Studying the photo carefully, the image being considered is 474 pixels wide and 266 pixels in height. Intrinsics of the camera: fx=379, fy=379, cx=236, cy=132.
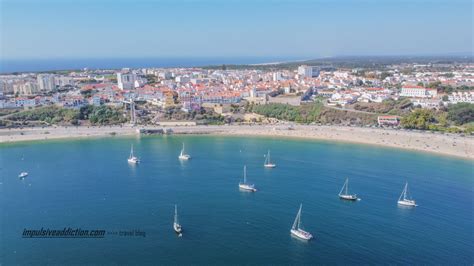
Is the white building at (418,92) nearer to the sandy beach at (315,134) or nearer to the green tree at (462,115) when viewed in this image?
the green tree at (462,115)

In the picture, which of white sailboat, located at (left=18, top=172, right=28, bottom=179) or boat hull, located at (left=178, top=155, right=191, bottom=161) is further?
boat hull, located at (left=178, top=155, right=191, bottom=161)

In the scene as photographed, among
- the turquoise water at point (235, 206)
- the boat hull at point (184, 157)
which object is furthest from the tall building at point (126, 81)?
the boat hull at point (184, 157)

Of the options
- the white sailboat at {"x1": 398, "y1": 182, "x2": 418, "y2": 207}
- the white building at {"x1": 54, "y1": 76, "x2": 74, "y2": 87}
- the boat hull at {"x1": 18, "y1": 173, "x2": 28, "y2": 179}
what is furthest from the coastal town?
the white sailboat at {"x1": 398, "y1": 182, "x2": 418, "y2": 207}

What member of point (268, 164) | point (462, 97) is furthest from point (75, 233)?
point (462, 97)

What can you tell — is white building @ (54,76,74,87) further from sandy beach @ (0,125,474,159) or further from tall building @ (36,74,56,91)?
sandy beach @ (0,125,474,159)

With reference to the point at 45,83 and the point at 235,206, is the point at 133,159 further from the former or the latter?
the point at 45,83
